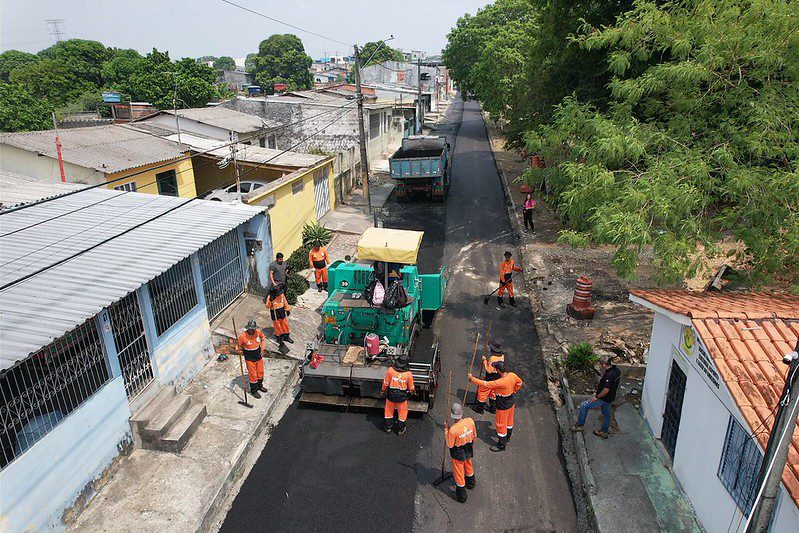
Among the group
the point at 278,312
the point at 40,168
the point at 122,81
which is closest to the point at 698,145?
the point at 278,312

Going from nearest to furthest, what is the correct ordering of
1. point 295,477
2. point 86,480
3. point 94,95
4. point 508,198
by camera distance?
point 86,480, point 295,477, point 508,198, point 94,95

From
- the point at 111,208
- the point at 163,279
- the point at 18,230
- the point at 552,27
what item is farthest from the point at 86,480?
the point at 552,27

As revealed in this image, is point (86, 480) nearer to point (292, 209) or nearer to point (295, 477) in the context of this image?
point (295, 477)

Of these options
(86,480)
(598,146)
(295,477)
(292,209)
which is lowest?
(295,477)

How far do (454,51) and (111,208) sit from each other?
47.2 m

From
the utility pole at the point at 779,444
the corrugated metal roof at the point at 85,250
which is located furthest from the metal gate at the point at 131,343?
the utility pole at the point at 779,444

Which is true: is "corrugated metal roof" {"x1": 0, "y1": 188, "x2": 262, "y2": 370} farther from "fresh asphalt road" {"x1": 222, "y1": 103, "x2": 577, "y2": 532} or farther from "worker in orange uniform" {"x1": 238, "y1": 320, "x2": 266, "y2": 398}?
"fresh asphalt road" {"x1": 222, "y1": 103, "x2": 577, "y2": 532}

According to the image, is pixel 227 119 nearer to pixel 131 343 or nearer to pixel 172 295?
pixel 172 295

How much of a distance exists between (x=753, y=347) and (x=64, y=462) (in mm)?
8721

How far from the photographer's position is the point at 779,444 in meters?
4.02

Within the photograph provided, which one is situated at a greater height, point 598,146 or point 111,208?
point 598,146

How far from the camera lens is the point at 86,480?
695cm

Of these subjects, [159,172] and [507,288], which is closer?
[507,288]

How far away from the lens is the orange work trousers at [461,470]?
698 cm
